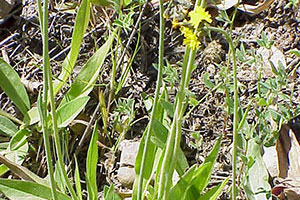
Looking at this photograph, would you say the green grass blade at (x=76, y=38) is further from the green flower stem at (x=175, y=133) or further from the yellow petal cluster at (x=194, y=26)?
the yellow petal cluster at (x=194, y=26)

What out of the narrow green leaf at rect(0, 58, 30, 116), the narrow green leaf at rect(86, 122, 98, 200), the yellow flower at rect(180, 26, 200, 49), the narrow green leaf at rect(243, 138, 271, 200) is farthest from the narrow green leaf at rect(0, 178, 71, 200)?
the yellow flower at rect(180, 26, 200, 49)

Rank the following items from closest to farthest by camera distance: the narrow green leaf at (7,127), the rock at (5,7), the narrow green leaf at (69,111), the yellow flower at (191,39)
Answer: the yellow flower at (191,39) < the narrow green leaf at (69,111) < the narrow green leaf at (7,127) < the rock at (5,7)

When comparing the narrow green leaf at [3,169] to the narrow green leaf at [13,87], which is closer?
the narrow green leaf at [3,169]

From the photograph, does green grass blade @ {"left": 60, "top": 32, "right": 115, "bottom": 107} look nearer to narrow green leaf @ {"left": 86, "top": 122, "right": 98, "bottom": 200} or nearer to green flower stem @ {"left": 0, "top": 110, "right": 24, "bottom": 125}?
green flower stem @ {"left": 0, "top": 110, "right": 24, "bottom": 125}

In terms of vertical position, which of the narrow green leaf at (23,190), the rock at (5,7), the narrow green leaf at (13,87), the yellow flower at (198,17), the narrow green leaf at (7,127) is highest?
the rock at (5,7)

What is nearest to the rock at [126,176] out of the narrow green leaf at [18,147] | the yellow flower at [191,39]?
the narrow green leaf at [18,147]

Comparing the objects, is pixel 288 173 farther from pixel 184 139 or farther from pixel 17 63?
pixel 17 63

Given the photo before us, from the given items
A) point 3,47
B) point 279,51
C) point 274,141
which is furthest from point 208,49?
point 3,47
